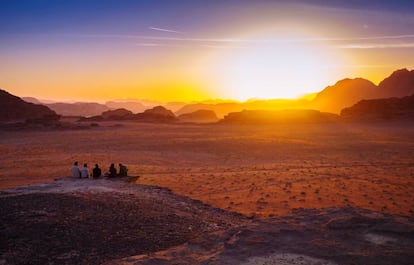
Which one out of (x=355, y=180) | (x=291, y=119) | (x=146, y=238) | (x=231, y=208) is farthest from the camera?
(x=291, y=119)

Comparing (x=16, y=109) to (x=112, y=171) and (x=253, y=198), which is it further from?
A: (x=253, y=198)

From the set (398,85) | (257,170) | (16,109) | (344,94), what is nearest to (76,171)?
(257,170)

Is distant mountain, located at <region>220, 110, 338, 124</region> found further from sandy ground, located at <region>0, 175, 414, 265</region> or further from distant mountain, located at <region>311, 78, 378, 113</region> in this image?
distant mountain, located at <region>311, 78, 378, 113</region>

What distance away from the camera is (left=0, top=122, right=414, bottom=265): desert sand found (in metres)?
6.27

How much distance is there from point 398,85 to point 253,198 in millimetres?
120256

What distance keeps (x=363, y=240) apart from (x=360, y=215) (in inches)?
52.5

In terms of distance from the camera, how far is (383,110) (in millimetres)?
68688

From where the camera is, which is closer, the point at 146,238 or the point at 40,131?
the point at 146,238

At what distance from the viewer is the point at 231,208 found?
38.7 feet

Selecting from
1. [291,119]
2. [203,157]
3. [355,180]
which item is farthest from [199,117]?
[355,180]

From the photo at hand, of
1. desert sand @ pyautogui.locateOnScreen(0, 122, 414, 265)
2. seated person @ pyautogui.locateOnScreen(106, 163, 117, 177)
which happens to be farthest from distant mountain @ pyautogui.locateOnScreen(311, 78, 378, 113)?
seated person @ pyautogui.locateOnScreen(106, 163, 117, 177)

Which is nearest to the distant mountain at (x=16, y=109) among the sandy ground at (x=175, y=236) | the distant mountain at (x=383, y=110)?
the sandy ground at (x=175, y=236)

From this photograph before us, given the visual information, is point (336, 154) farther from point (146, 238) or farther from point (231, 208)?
point (146, 238)

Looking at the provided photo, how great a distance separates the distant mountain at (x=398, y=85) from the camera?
108 m
